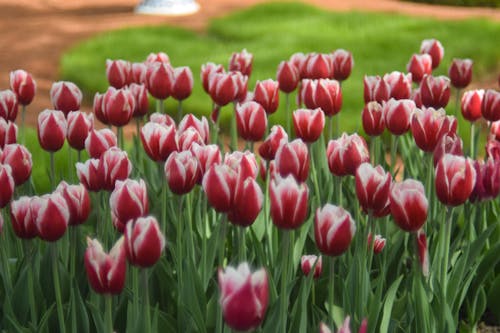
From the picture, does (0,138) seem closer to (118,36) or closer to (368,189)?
(368,189)

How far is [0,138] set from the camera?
10.1 ft

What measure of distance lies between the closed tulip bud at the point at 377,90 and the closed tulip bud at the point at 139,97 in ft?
2.74

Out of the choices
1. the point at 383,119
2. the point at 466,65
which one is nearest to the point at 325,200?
the point at 383,119

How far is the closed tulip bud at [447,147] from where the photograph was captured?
272 cm

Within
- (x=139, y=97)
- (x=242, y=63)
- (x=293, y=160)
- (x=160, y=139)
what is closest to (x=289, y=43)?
(x=242, y=63)

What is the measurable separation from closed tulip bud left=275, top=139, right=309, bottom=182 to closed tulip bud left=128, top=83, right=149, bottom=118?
44.2 inches

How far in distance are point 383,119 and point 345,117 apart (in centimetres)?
344

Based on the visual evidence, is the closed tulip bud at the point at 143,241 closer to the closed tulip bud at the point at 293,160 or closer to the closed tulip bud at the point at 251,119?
the closed tulip bud at the point at 293,160

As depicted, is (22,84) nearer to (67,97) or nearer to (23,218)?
(67,97)

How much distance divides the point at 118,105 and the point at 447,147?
3.57 ft

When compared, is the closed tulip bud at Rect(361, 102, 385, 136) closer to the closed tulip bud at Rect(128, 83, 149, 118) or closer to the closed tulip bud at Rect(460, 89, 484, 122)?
the closed tulip bud at Rect(460, 89, 484, 122)

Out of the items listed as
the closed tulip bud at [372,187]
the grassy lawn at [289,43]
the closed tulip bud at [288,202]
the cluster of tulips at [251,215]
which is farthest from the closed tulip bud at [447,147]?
the grassy lawn at [289,43]

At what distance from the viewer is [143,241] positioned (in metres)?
2.04

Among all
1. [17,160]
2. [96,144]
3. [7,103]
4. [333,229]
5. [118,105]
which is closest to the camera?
[333,229]
